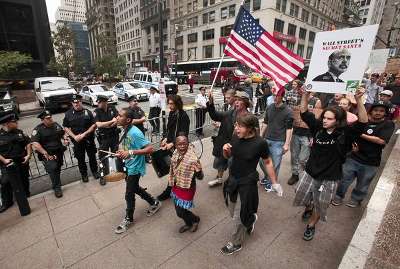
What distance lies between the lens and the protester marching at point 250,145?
312 centimetres

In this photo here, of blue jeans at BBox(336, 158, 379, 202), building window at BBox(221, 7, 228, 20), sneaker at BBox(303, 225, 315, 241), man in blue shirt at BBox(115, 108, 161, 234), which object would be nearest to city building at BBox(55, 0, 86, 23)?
building window at BBox(221, 7, 228, 20)

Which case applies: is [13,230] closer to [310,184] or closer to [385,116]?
[310,184]

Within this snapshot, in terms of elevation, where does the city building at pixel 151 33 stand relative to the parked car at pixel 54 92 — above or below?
above

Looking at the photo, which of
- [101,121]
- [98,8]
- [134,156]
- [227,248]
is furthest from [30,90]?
[98,8]

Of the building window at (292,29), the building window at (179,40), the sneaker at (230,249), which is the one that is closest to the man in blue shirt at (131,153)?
the sneaker at (230,249)

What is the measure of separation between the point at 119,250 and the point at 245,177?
2.13 metres

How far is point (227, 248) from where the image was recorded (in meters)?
3.28

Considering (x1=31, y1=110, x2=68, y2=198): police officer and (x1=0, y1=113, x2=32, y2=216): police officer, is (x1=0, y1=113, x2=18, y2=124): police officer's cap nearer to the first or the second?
(x1=0, y1=113, x2=32, y2=216): police officer

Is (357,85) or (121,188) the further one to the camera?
(121,188)

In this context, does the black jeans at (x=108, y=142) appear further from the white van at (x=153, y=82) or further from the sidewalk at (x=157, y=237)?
the white van at (x=153, y=82)

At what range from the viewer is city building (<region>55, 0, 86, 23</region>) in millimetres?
146750

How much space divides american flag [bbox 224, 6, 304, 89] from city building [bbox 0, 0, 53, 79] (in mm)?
26701

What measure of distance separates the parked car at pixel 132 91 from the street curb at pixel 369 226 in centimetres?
1623

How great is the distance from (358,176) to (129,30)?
88246 mm
